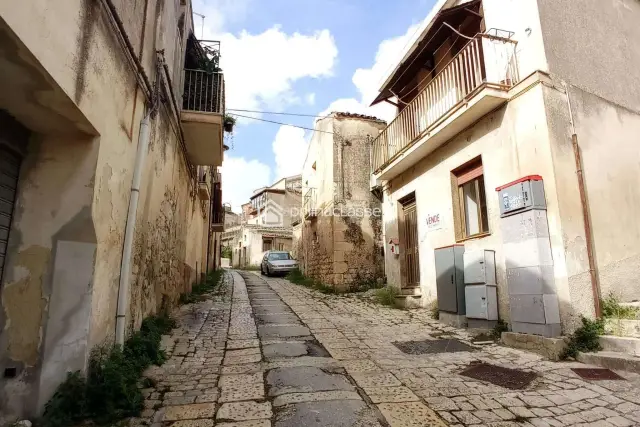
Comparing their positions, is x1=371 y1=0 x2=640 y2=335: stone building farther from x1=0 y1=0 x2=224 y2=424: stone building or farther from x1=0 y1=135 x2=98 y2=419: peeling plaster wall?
x1=0 y1=135 x2=98 y2=419: peeling plaster wall

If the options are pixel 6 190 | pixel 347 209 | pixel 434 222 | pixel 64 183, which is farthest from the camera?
pixel 347 209

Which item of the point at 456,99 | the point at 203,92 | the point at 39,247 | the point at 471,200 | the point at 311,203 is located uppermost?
the point at 203,92

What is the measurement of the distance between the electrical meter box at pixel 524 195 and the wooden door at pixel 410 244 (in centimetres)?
368

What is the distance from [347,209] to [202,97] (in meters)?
6.91

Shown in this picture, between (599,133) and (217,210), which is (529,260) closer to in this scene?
(599,133)

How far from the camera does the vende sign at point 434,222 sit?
7762 millimetres

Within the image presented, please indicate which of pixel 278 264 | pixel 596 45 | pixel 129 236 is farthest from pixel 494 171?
pixel 278 264

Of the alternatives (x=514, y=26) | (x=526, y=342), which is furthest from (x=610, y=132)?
(x=526, y=342)

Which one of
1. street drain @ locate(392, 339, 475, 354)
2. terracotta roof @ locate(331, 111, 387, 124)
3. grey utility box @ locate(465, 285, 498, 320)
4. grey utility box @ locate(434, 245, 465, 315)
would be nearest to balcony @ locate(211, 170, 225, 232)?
terracotta roof @ locate(331, 111, 387, 124)

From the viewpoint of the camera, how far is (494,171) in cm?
617

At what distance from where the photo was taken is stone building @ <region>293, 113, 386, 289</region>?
1270 centimetres

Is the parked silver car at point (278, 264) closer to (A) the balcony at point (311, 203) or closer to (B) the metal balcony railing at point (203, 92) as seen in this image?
(A) the balcony at point (311, 203)

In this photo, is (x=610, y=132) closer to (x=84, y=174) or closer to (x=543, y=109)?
(x=543, y=109)

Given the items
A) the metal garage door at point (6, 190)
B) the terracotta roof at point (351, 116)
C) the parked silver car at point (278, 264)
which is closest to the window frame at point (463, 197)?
the metal garage door at point (6, 190)
